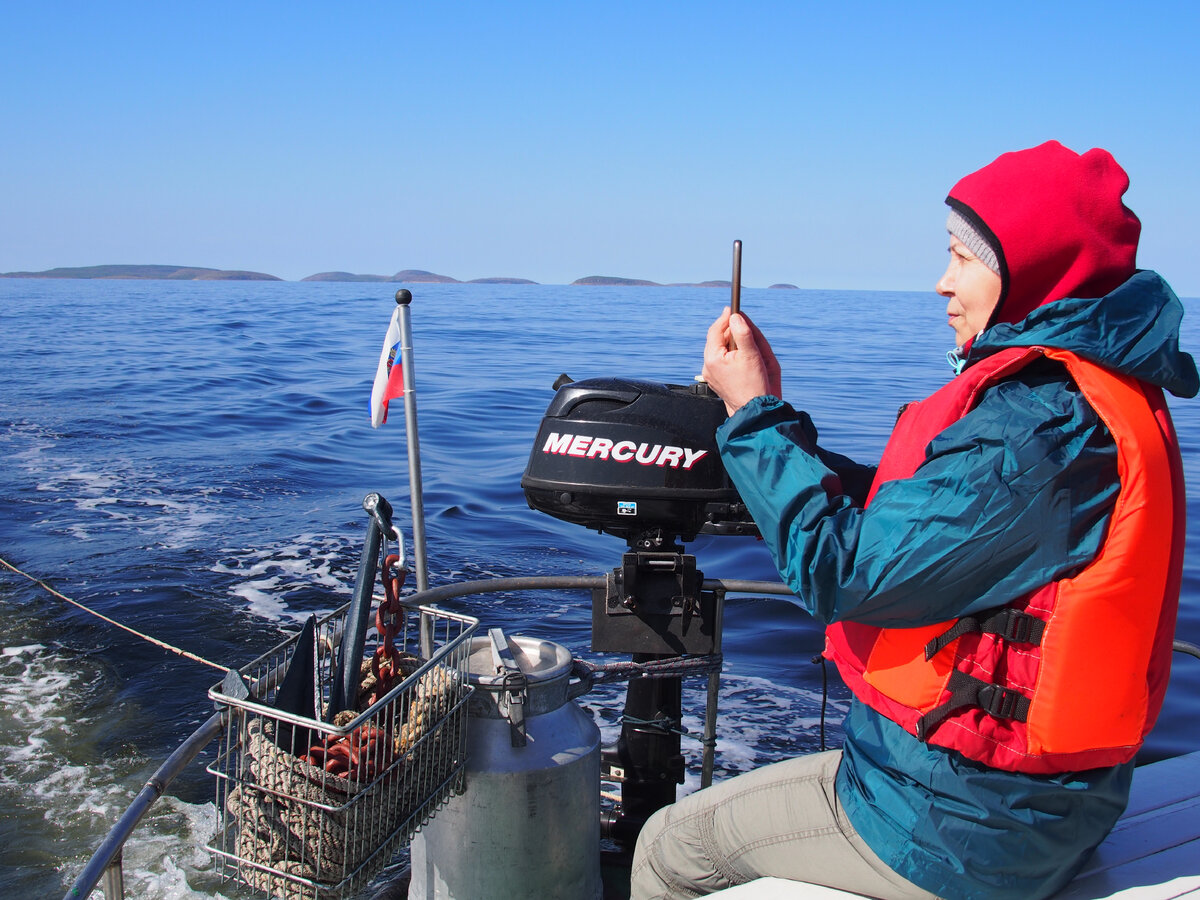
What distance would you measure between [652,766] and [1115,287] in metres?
1.75

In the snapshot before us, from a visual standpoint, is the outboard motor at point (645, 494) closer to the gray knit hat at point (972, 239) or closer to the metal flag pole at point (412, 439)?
the metal flag pole at point (412, 439)

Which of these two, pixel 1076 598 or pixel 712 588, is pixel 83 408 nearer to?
pixel 712 588

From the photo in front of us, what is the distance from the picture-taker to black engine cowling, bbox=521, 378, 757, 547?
256 centimetres

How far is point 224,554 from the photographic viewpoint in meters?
7.74

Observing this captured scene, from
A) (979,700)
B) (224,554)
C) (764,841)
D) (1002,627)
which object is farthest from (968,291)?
(224,554)

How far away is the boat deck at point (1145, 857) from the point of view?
1930 millimetres

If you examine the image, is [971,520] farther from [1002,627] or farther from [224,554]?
[224,554]

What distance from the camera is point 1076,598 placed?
1.55 meters

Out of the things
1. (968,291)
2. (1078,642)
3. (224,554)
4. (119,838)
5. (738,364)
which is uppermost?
(968,291)

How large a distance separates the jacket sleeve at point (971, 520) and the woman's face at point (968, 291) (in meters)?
0.20

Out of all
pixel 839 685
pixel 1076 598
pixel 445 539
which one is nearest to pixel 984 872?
pixel 1076 598

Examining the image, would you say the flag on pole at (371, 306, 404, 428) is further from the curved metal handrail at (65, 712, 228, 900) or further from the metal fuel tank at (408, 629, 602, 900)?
the curved metal handrail at (65, 712, 228, 900)

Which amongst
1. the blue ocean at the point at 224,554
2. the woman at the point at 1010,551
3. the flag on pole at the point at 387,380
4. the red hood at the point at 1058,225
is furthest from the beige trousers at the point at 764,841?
the blue ocean at the point at 224,554

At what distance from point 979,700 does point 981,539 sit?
30 cm
